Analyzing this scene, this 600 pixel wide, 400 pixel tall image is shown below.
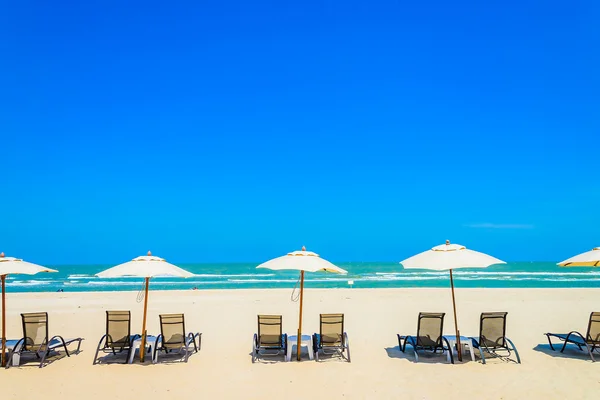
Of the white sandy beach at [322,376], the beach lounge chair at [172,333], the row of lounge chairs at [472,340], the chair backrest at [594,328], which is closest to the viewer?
the white sandy beach at [322,376]

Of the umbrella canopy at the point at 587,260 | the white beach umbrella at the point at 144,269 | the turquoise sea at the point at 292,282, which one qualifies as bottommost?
the turquoise sea at the point at 292,282

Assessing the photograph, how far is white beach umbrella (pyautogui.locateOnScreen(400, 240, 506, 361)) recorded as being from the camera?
7508mm

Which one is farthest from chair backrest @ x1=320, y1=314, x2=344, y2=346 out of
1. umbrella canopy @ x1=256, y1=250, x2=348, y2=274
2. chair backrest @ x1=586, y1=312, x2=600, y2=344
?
chair backrest @ x1=586, y1=312, x2=600, y2=344

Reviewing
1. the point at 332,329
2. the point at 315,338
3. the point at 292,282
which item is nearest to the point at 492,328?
the point at 332,329

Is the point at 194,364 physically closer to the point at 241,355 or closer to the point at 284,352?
the point at 241,355

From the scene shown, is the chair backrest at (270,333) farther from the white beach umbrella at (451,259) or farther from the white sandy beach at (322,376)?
the white beach umbrella at (451,259)

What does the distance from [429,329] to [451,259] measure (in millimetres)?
1288

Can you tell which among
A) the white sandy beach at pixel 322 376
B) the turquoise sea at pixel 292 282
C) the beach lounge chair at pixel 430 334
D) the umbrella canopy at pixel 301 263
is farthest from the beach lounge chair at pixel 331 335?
the turquoise sea at pixel 292 282

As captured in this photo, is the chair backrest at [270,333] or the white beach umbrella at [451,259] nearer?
the white beach umbrella at [451,259]

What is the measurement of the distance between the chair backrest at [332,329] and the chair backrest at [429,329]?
51.9 inches

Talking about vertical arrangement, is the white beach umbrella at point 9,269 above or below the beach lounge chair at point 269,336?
above

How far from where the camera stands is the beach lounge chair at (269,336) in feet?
26.0

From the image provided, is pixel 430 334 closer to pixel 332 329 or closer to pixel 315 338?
pixel 332 329

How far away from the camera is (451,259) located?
7.68 metres
